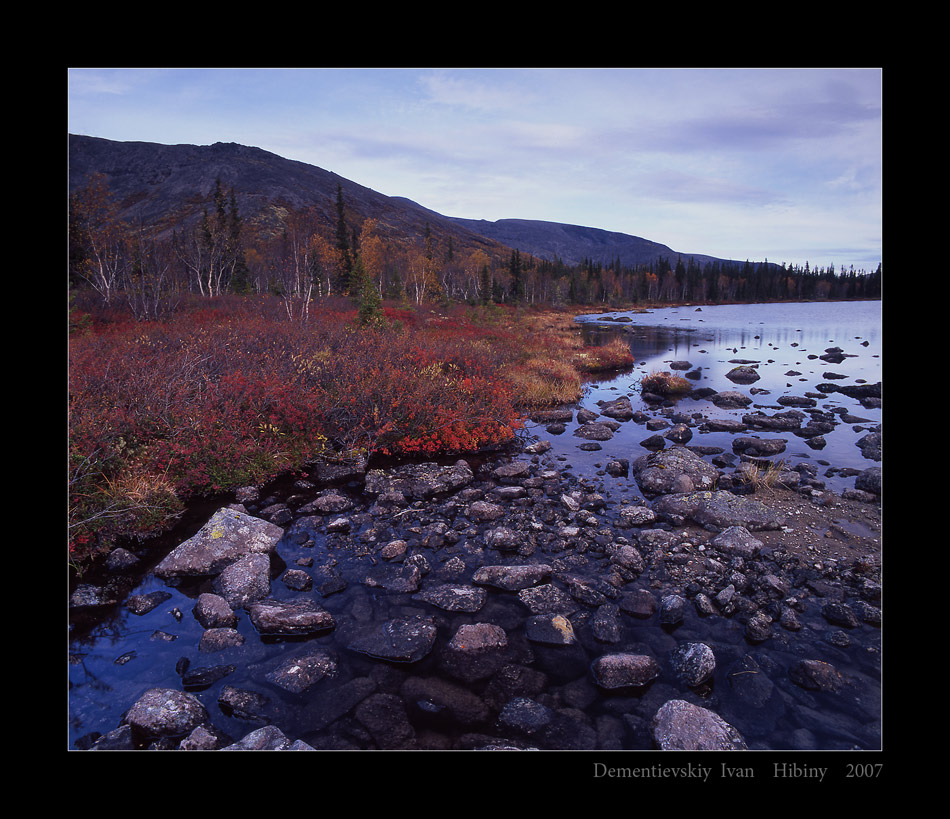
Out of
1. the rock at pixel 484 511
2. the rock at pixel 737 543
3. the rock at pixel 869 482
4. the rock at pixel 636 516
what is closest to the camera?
the rock at pixel 737 543

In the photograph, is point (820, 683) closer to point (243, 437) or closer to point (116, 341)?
point (243, 437)

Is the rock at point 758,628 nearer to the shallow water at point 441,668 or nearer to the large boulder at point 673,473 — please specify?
the shallow water at point 441,668

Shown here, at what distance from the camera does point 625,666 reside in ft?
17.9

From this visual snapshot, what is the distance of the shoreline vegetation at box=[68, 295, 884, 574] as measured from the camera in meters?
8.76

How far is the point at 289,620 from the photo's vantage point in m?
6.19

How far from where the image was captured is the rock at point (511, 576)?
718 cm

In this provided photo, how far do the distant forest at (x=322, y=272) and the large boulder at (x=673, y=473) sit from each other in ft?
17.6

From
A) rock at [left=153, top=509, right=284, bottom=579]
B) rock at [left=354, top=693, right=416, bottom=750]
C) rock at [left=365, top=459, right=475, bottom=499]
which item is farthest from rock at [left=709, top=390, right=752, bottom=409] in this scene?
rock at [left=354, top=693, right=416, bottom=750]

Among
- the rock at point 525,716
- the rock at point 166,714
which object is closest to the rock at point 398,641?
the rock at point 525,716

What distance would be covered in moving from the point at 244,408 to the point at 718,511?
11.8m

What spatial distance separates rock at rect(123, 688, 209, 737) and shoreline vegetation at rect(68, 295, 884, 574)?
3.86 metres

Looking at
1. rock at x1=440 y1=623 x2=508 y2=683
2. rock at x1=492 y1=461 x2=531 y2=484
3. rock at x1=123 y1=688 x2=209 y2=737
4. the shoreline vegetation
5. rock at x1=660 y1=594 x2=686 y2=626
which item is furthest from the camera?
rock at x1=492 y1=461 x2=531 y2=484

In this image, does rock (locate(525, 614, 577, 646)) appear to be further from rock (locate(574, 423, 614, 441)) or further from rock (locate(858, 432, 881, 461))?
rock (locate(858, 432, 881, 461))
